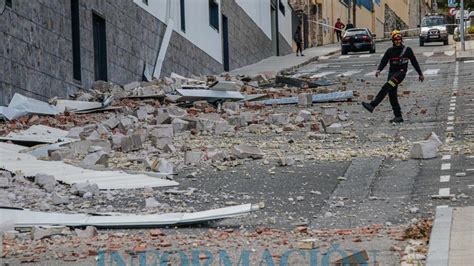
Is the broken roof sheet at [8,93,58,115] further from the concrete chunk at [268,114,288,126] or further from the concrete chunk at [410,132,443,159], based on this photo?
the concrete chunk at [410,132,443,159]

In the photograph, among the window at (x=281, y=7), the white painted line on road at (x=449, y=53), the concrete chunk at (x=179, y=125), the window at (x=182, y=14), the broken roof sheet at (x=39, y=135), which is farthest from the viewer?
the window at (x=281, y=7)

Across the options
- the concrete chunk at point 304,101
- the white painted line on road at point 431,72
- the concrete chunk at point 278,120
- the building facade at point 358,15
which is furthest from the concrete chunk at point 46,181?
the building facade at point 358,15

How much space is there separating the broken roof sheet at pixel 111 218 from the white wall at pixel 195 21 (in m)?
21.7

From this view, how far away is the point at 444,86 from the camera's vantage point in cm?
2916

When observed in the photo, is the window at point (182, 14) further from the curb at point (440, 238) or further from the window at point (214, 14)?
the curb at point (440, 238)

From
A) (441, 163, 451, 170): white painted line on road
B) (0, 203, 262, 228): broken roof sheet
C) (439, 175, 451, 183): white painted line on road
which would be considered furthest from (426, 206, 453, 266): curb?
(441, 163, 451, 170): white painted line on road

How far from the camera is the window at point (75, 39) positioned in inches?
1028

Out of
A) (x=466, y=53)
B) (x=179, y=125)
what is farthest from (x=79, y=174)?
(x=466, y=53)

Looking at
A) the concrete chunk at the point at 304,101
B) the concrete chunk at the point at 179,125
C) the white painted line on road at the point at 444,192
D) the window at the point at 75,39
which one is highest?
the window at the point at 75,39

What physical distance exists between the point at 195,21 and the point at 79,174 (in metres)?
26.8

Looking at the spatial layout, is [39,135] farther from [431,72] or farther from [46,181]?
[431,72]

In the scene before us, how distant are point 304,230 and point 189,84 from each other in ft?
61.7

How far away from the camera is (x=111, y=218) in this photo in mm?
10180

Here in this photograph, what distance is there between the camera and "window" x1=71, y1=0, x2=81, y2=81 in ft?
85.7
